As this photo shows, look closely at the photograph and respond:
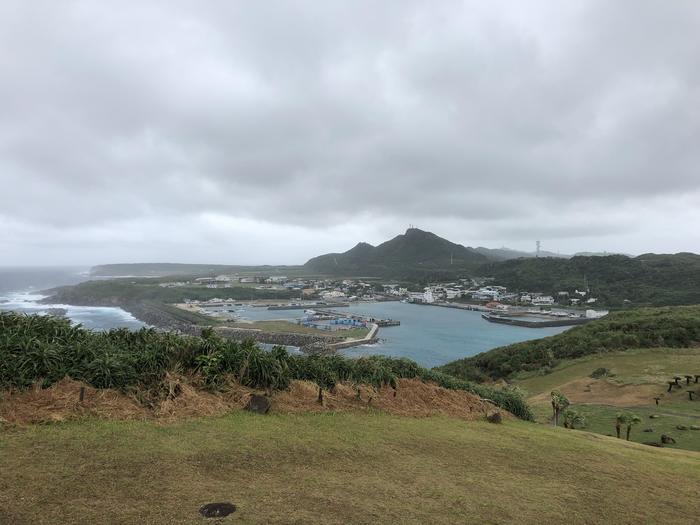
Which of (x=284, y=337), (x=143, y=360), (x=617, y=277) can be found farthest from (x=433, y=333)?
(x=143, y=360)

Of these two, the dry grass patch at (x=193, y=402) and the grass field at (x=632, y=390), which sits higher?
the dry grass patch at (x=193, y=402)

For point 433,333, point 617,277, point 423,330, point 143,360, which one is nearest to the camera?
point 143,360

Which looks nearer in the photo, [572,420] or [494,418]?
[494,418]

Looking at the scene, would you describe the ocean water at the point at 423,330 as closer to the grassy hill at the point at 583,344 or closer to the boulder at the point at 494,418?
the grassy hill at the point at 583,344

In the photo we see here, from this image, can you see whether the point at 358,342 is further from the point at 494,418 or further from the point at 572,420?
the point at 494,418

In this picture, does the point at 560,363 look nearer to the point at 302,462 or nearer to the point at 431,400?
the point at 431,400

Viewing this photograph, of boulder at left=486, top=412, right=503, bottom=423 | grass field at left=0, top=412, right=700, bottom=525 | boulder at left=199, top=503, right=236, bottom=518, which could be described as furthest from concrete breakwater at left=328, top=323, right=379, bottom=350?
boulder at left=199, top=503, right=236, bottom=518

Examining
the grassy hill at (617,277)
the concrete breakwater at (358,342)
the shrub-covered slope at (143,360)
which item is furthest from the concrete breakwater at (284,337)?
the grassy hill at (617,277)
